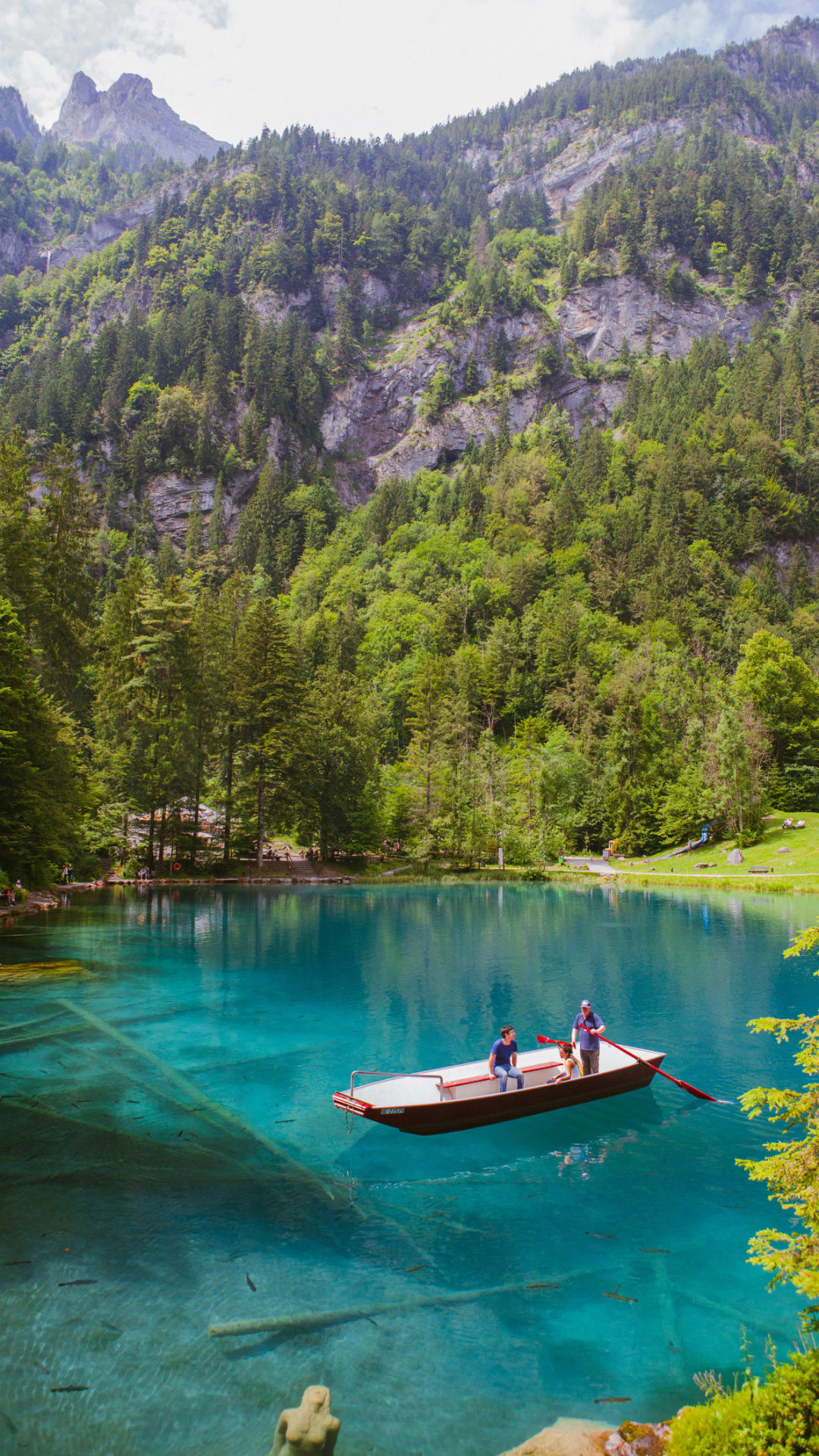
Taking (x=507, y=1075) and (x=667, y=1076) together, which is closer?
(x=507, y=1075)

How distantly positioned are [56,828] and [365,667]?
65169mm

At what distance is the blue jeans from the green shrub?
9.20 metres

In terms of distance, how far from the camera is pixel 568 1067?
15789 millimetres

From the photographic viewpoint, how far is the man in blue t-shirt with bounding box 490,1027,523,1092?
1492cm

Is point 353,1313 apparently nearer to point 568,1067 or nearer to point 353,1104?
point 353,1104

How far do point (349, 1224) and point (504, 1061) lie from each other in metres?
4.67

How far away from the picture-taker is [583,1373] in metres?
8.38

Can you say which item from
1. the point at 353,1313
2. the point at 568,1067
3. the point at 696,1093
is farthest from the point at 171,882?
the point at 353,1313

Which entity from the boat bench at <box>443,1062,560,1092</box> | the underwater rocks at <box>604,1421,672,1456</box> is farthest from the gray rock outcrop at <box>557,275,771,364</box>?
the underwater rocks at <box>604,1421,672,1456</box>

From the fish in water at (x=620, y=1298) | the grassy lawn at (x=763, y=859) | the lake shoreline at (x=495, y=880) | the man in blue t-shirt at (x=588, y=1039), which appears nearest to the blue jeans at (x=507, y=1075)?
the man in blue t-shirt at (x=588, y=1039)

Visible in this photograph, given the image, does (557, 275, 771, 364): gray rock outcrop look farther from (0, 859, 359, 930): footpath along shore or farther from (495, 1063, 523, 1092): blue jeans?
(495, 1063, 523, 1092): blue jeans

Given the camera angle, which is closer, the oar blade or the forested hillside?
the oar blade

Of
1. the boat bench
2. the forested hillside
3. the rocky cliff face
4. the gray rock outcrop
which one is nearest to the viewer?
the boat bench

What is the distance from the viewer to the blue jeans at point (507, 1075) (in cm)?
1488
